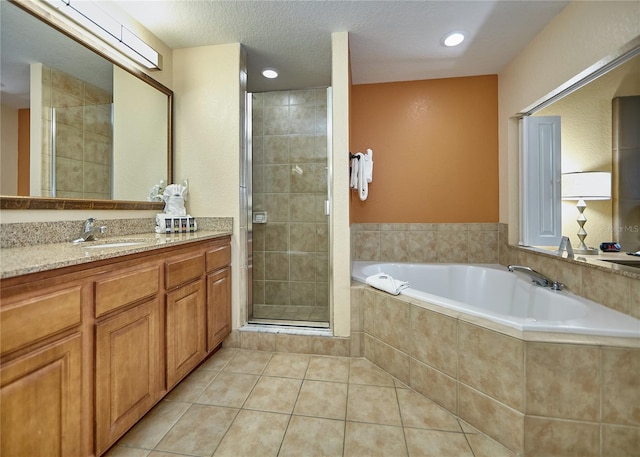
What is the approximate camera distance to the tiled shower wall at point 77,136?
1.44 m

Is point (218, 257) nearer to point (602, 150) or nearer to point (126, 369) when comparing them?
point (126, 369)

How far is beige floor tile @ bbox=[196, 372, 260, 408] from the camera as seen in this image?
159 centimetres

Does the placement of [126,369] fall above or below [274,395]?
above

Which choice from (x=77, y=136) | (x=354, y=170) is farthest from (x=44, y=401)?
(x=354, y=170)

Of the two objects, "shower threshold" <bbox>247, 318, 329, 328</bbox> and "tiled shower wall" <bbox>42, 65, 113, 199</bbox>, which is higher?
"tiled shower wall" <bbox>42, 65, 113, 199</bbox>

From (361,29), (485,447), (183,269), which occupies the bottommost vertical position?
(485,447)

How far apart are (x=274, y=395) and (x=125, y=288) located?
0.99m

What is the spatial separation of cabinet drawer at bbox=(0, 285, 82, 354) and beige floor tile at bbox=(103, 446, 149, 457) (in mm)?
673

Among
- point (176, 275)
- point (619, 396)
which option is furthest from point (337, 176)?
point (619, 396)

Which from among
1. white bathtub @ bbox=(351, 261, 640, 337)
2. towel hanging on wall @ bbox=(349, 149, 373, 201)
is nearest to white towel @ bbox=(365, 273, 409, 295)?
white bathtub @ bbox=(351, 261, 640, 337)

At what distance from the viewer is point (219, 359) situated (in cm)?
205

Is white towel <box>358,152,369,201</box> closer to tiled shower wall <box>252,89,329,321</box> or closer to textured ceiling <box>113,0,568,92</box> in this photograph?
tiled shower wall <box>252,89,329,321</box>

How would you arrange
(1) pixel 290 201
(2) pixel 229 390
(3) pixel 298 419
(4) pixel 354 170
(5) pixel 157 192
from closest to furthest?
(3) pixel 298 419
(2) pixel 229 390
(5) pixel 157 192
(4) pixel 354 170
(1) pixel 290 201

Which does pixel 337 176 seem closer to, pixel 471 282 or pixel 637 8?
pixel 471 282
